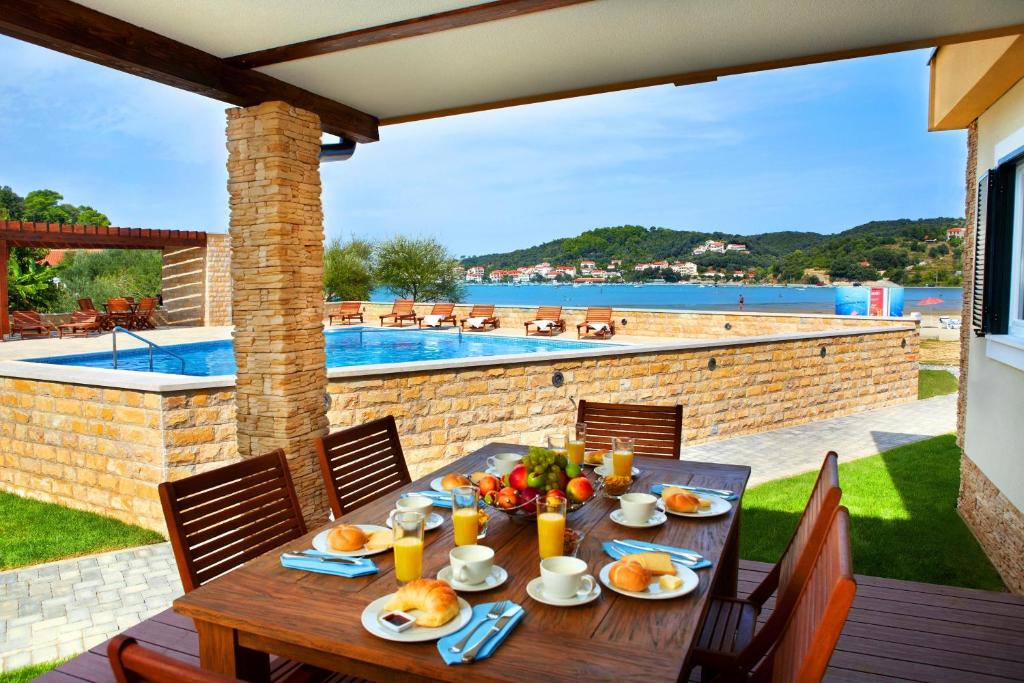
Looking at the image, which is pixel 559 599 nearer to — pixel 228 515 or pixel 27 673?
pixel 228 515

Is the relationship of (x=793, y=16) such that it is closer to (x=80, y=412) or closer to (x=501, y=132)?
(x=80, y=412)

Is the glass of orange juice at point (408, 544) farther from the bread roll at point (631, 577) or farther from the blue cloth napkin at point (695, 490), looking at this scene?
the blue cloth napkin at point (695, 490)

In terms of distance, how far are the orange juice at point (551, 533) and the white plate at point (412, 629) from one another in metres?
0.33

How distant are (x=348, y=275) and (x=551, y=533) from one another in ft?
71.5

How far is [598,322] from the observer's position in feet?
51.4

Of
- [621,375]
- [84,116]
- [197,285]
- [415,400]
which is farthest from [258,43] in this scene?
[84,116]

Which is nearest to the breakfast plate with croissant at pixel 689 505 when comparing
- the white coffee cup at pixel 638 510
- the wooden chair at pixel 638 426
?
the white coffee cup at pixel 638 510

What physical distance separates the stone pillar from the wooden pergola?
1302 cm

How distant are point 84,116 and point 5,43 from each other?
8.34 metres

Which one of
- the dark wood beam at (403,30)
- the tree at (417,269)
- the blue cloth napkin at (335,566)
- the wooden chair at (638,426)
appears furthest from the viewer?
the tree at (417,269)

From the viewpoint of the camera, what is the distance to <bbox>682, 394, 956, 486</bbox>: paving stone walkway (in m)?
6.30

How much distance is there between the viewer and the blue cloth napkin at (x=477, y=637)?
1369 mm

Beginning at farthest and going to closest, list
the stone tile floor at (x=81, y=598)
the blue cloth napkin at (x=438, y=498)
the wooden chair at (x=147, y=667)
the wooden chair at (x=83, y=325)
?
the wooden chair at (x=83, y=325), the stone tile floor at (x=81, y=598), the blue cloth napkin at (x=438, y=498), the wooden chair at (x=147, y=667)

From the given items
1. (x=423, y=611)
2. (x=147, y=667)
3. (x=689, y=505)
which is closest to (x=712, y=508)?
(x=689, y=505)
